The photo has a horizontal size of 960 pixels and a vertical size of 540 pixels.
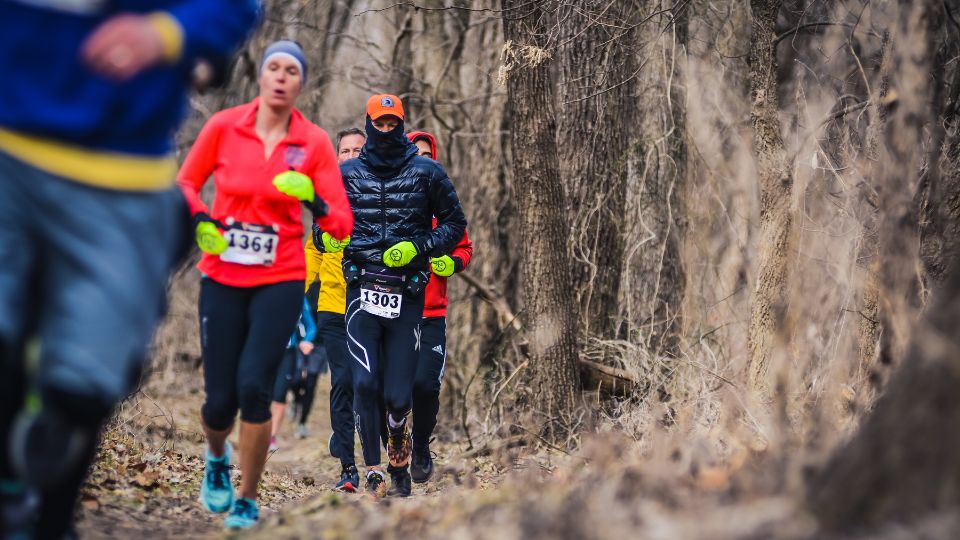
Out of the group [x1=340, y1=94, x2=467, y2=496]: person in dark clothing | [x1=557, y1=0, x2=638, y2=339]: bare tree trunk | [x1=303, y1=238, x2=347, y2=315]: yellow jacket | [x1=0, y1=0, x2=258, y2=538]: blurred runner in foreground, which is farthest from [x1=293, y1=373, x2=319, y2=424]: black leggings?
[x1=0, y1=0, x2=258, y2=538]: blurred runner in foreground

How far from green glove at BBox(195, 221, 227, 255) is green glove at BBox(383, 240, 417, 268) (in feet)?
6.97

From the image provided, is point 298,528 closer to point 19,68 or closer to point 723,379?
point 19,68

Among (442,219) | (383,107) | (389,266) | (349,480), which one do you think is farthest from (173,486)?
(383,107)

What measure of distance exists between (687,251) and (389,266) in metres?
3.85

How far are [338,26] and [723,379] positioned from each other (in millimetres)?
7929

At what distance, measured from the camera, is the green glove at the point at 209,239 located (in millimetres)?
4852

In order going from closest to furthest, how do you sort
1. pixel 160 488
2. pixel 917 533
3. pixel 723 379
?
pixel 917 533, pixel 160 488, pixel 723 379

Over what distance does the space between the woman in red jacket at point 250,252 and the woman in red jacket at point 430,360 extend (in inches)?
99.8

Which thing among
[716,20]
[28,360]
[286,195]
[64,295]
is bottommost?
[28,360]

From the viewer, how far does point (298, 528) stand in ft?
14.8

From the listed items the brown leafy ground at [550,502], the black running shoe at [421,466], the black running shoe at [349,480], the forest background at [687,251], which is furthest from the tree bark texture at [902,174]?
the black running shoe at [421,466]

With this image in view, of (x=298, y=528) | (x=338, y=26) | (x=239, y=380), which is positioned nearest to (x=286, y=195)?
(x=239, y=380)

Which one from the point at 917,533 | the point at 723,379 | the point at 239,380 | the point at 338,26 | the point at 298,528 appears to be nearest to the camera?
the point at 917,533

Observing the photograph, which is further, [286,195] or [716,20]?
[716,20]
